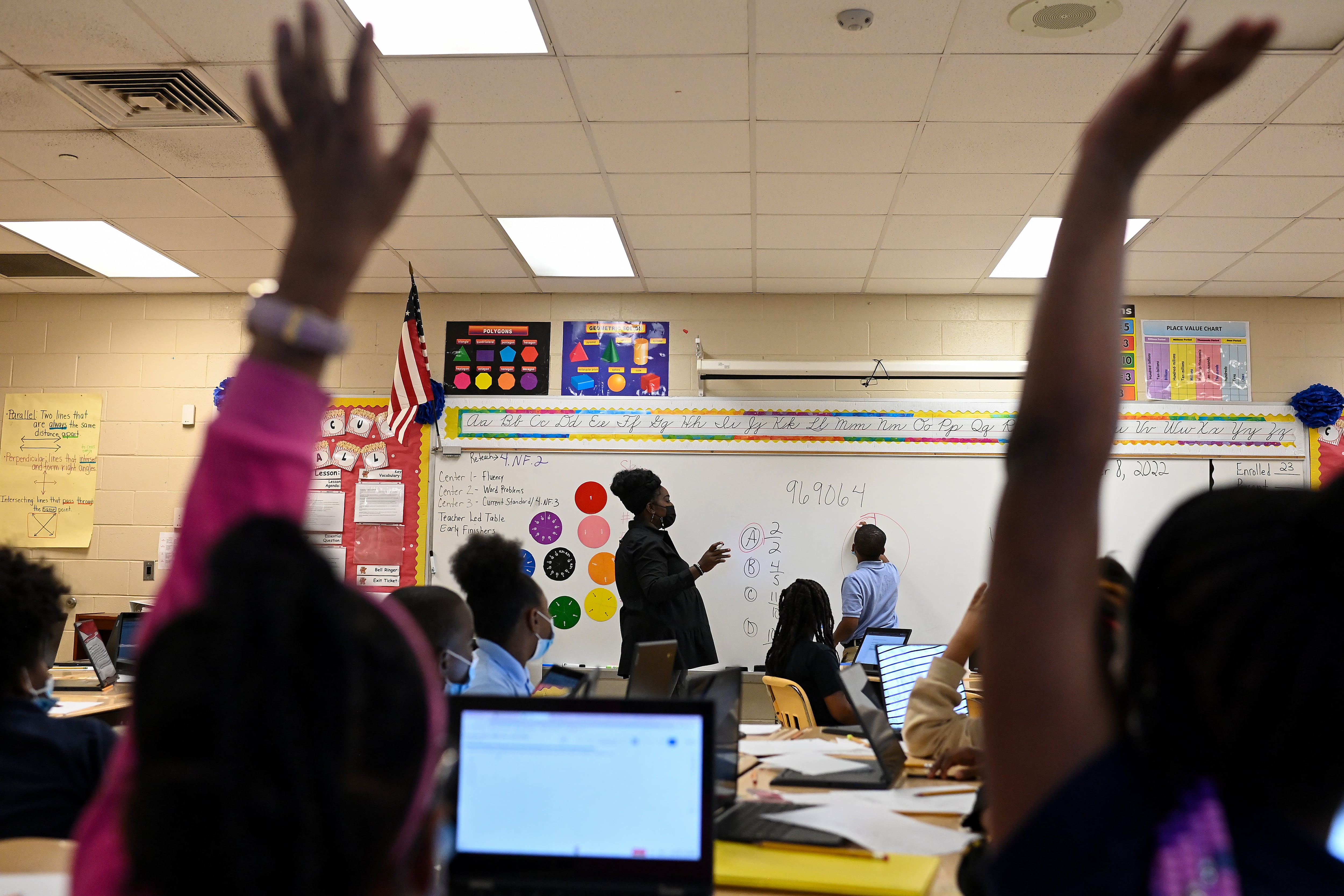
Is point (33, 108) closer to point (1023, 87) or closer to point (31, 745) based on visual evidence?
point (31, 745)

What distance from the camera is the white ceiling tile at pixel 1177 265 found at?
4.70 meters

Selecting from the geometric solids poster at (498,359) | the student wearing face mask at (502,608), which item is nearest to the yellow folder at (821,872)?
the student wearing face mask at (502,608)

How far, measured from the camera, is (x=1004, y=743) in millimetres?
540

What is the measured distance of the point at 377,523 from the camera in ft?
17.8

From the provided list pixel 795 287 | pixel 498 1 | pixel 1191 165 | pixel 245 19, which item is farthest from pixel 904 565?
pixel 245 19

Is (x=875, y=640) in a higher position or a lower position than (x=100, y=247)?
lower

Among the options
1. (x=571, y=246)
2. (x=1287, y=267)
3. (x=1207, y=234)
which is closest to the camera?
(x=1207, y=234)

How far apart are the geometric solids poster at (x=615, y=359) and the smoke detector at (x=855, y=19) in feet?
8.91

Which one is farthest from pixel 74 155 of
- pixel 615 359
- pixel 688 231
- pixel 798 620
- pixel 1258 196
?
pixel 1258 196

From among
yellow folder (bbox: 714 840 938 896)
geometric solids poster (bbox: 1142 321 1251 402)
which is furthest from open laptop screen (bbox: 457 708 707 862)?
geometric solids poster (bbox: 1142 321 1251 402)

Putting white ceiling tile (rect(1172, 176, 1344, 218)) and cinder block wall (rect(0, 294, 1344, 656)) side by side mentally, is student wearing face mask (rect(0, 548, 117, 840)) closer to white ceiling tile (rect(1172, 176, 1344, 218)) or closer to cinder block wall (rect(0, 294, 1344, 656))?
cinder block wall (rect(0, 294, 1344, 656))

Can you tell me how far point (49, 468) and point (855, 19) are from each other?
5.19 metres

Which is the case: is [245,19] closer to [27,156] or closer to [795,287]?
[27,156]

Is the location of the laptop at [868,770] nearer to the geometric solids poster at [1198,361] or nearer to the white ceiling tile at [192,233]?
the white ceiling tile at [192,233]
